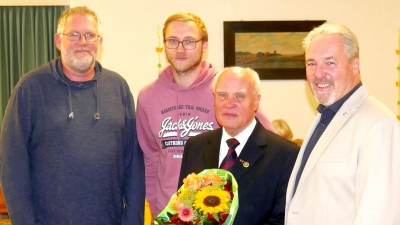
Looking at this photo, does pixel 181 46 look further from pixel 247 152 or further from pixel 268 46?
pixel 268 46

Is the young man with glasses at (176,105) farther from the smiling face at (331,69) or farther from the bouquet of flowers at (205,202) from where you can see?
the smiling face at (331,69)

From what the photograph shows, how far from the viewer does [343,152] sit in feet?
6.86

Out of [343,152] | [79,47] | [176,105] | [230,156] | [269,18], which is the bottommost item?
[230,156]

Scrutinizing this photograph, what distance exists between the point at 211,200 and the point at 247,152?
1.43 feet

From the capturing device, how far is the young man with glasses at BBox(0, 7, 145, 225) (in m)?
2.91

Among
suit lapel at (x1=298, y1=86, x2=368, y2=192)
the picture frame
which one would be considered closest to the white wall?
the picture frame

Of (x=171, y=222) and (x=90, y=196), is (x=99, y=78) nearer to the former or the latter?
(x=90, y=196)

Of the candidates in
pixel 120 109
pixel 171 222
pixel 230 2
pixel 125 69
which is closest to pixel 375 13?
pixel 230 2

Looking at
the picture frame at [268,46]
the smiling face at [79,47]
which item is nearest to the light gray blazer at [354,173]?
the smiling face at [79,47]

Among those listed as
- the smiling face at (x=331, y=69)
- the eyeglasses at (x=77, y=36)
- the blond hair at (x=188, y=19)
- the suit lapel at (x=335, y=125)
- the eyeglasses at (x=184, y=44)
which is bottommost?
the suit lapel at (x=335, y=125)

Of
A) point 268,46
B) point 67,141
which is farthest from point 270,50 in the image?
point 67,141

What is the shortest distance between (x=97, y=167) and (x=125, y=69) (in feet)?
10.4

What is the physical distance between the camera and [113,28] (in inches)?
237

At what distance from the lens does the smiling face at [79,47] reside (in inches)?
120
